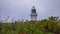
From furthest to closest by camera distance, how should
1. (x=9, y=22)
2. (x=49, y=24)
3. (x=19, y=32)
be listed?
(x=49, y=24) < (x=9, y=22) < (x=19, y=32)

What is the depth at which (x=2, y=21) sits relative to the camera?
12.0 meters

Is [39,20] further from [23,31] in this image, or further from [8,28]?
[23,31]

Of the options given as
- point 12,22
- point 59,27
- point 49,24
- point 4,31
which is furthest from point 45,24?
point 4,31

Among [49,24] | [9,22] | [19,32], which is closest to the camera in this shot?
[19,32]

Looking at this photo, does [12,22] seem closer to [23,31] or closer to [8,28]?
[8,28]

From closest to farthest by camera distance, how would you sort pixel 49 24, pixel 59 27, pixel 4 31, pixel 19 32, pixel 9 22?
pixel 19 32
pixel 4 31
pixel 9 22
pixel 59 27
pixel 49 24

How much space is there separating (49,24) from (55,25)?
0.87m

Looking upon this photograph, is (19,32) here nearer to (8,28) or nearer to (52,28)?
(8,28)

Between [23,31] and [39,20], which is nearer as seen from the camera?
[23,31]

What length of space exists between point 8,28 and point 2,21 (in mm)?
844

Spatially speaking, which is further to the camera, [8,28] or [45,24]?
[45,24]

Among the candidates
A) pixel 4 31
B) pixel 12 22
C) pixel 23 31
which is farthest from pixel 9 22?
pixel 23 31

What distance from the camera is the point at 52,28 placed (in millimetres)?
15891

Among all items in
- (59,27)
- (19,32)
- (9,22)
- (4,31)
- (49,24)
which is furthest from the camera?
(49,24)
